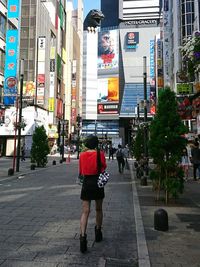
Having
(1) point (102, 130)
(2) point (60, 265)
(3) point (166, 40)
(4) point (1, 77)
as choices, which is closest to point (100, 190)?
(2) point (60, 265)

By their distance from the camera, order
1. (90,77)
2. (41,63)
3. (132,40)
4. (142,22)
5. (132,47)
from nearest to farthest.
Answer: (41,63), (132,47), (132,40), (90,77), (142,22)

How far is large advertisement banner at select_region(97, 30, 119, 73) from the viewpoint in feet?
409

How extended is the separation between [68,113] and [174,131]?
8892 cm

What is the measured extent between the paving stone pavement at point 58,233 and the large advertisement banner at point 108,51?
116 m

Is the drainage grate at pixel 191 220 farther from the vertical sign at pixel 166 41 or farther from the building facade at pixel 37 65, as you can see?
the vertical sign at pixel 166 41

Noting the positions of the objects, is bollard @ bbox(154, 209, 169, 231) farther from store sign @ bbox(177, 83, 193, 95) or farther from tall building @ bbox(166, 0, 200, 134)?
store sign @ bbox(177, 83, 193, 95)

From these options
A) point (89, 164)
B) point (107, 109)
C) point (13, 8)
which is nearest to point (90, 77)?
point (107, 109)

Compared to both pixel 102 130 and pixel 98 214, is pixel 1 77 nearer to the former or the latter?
pixel 98 214

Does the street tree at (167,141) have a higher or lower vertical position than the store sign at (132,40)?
lower

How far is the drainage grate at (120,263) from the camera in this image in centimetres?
509

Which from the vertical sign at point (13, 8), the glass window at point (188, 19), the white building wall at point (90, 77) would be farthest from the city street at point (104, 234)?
the white building wall at point (90, 77)

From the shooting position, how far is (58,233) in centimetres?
684

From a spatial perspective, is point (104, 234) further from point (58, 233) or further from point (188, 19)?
point (188, 19)

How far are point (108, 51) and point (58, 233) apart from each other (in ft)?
406
